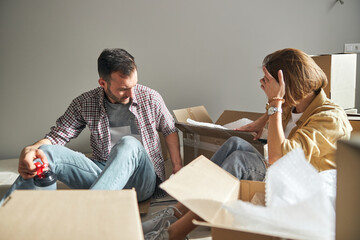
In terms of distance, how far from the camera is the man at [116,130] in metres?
1.40

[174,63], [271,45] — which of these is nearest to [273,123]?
[174,63]

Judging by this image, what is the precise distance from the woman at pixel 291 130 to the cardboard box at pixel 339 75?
50cm

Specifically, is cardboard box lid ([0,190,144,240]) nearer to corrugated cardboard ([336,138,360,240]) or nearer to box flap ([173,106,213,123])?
corrugated cardboard ([336,138,360,240])

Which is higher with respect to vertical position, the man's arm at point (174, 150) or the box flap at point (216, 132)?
the box flap at point (216, 132)

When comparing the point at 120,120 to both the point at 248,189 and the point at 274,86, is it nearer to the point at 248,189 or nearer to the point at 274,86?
the point at 274,86

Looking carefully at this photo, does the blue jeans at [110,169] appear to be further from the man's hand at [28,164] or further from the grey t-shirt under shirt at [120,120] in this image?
the grey t-shirt under shirt at [120,120]

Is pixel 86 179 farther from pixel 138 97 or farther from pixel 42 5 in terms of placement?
pixel 42 5

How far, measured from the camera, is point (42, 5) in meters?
2.33

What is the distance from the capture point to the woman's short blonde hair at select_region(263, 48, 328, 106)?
1258mm

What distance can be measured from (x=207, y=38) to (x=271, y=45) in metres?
0.54

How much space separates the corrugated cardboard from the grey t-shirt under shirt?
1.22 m

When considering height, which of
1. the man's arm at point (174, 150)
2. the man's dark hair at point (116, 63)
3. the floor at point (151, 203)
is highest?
the man's dark hair at point (116, 63)

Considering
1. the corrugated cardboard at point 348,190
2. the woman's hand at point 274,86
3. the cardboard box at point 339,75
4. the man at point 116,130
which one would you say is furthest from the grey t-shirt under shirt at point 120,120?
the corrugated cardboard at point 348,190

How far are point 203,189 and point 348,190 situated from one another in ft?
0.94
